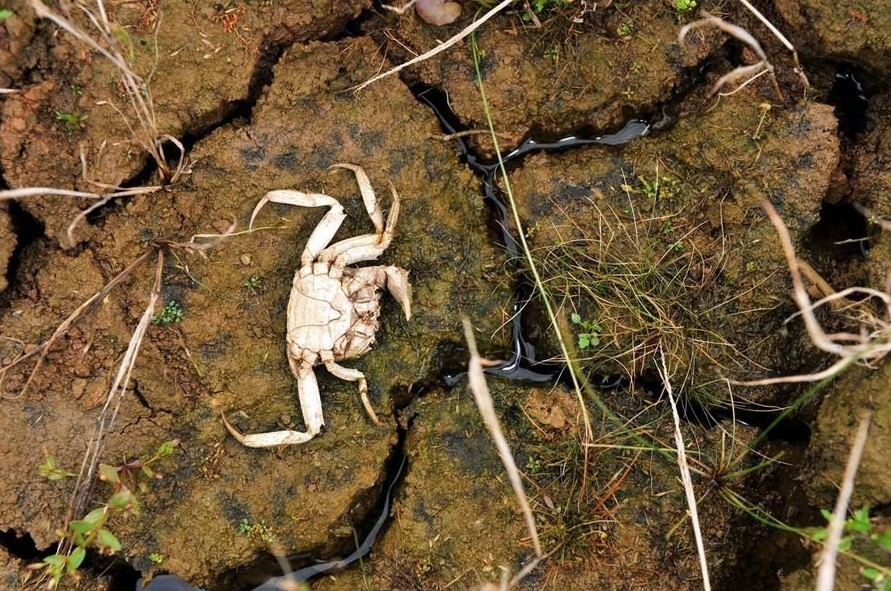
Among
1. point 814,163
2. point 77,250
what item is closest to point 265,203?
point 77,250

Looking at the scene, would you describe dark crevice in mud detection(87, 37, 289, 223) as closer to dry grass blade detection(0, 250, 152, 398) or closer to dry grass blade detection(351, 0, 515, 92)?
dry grass blade detection(0, 250, 152, 398)

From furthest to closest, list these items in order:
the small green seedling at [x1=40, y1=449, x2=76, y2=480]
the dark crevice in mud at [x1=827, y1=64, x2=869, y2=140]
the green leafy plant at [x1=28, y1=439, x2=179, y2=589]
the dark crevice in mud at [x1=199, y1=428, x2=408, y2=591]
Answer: the dark crevice in mud at [x1=199, y1=428, x2=408, y2=591], the dark crevice in mud at [x1=827, y1=64, x2=869, y2=140], the small green seedling at [x1=40, y1=449, x2=76, y2=480], the green leafy plant at [x1=28, y1=439, x2=179, y2=589]

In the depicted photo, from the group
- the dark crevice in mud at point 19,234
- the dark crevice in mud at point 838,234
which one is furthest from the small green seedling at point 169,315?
the dark crevice in mud at point 838,234

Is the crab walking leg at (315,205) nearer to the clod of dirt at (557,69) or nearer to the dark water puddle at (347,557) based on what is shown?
the clod of dirt at (557,69)

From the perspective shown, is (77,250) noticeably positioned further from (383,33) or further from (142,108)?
(383,33)

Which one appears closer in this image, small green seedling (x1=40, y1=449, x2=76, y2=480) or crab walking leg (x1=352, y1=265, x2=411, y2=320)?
small green seedling (x1=40, y1=449, x2=76, y2=480)

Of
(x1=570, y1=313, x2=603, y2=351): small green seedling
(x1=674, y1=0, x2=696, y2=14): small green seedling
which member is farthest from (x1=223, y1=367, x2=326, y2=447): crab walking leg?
(x1=674, y1=0, x2=696, y2=14): small green seedling

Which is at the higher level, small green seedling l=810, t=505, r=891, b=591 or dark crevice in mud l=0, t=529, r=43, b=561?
small green seedling l=810, t=505, r=891, b=591

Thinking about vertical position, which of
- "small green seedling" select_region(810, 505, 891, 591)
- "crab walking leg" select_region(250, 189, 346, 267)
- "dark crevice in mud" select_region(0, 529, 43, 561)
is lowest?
"dark crevice in mud" select_region(0, 529, 43, 561)
